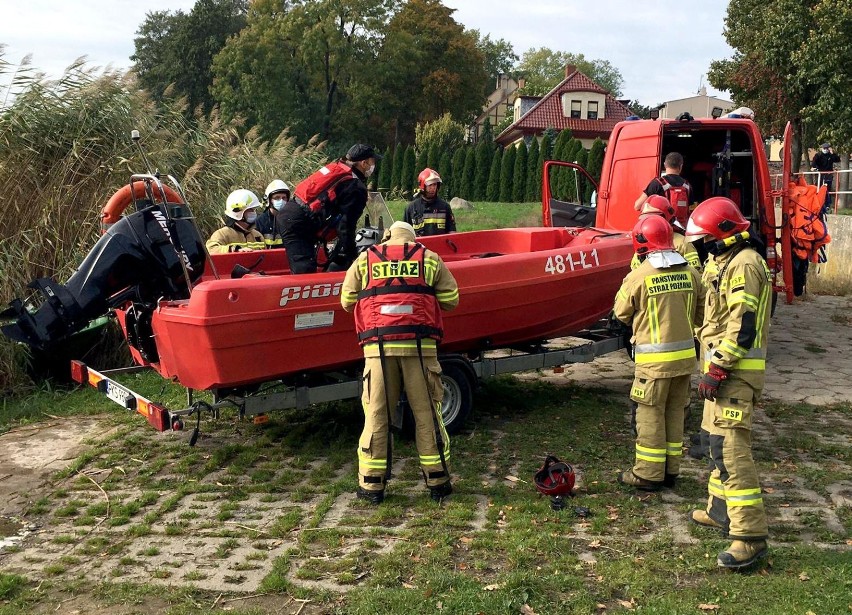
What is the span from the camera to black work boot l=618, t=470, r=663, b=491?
530cm

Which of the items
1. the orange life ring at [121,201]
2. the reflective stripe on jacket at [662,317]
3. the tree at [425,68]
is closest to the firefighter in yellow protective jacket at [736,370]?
the reflective stripe on jacket at [662,317]

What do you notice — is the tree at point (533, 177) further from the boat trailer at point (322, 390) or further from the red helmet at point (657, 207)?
the red helmet at point (657, 207)

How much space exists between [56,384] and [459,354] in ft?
13.5

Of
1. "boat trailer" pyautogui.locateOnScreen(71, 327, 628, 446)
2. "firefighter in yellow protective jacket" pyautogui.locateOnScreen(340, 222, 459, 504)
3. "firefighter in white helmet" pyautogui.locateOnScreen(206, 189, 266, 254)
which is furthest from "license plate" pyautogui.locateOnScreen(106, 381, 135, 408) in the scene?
"firefighter in white helmet" pyautogui.locateOnScreen(206, 189, 266, 254)

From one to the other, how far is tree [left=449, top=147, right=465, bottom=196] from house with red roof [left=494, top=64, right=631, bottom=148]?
1368 cm

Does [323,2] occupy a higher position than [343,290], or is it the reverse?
[323,2]

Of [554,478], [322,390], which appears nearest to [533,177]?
[322,390]

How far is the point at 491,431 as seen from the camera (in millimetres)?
6605

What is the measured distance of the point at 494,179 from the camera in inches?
→ 1468

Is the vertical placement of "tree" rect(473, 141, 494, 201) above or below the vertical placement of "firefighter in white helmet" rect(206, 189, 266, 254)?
above

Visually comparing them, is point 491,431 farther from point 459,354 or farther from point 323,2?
point 323,2

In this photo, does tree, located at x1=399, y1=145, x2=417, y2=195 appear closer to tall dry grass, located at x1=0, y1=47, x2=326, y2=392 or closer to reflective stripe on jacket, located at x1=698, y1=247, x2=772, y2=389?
tall dry grass, located at x1=0, y1=47, x2=326, y2=392

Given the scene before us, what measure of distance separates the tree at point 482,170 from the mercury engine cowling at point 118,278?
32.3 meters

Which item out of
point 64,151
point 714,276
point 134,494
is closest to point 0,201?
point 64,151
